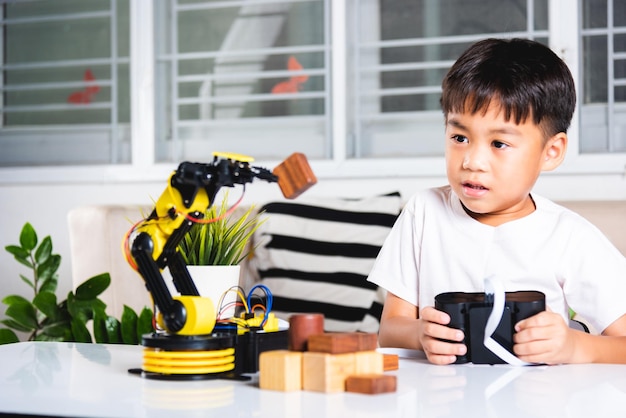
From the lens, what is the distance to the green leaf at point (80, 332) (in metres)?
2.45

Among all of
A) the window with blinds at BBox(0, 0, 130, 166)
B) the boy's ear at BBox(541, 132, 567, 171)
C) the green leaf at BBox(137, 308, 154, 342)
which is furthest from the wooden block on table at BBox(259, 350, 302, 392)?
the window with blinds at BBox(0, 0, 130, 166)

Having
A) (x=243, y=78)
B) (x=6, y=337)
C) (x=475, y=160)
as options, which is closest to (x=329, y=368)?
(x=475, y=160)

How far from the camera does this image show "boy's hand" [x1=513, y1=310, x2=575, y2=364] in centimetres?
102

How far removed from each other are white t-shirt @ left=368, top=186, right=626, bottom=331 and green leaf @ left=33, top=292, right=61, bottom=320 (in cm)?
155

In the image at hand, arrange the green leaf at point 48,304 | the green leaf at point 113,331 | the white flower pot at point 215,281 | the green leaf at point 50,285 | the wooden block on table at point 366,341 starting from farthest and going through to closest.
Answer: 1. the green leaf at point 50,285
2. the green leaf at point 48,304
3. the green leaf at point 113,331
4. the white flower pot at point 215,281
5. the wooden block on table at point 366,341

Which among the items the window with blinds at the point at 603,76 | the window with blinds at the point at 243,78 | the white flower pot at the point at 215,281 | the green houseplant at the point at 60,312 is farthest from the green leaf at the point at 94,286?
the window with blinds at the point at 603,76

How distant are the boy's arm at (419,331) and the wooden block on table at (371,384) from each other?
23 cm

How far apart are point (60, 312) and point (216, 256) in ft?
4.94

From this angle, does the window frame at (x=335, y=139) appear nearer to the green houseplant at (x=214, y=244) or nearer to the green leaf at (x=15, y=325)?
the green leaf at (x=15, y=325)

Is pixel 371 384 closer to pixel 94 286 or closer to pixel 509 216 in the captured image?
pixel 509 216

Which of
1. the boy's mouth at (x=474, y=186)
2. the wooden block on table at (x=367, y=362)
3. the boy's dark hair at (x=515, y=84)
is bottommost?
the wooden block on table at (x=367, y=362)

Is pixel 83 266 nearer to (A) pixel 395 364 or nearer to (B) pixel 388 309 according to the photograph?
(B) pixel 388 309

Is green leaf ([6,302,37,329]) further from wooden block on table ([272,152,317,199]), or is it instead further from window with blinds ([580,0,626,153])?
wooden block on table ([272,152,317,199])

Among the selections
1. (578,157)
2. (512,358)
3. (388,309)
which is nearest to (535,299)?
(512,358)
